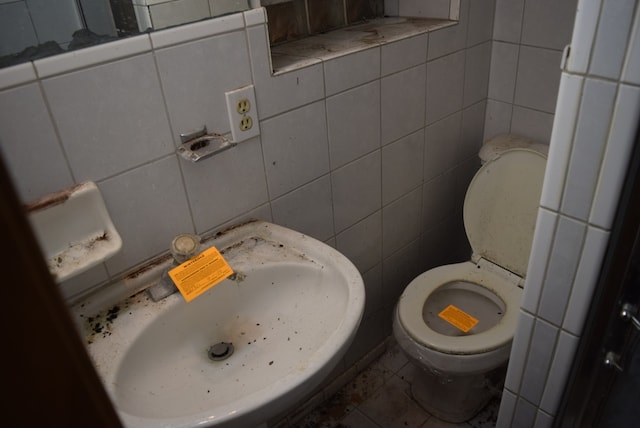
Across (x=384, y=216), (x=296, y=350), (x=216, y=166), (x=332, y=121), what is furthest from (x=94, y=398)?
(x=384, y=216)

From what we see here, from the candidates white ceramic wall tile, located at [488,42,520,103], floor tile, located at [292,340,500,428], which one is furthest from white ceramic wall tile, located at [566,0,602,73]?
floor tile, located at [292,340,500,428]

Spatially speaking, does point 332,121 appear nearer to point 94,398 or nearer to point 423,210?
point 423,210

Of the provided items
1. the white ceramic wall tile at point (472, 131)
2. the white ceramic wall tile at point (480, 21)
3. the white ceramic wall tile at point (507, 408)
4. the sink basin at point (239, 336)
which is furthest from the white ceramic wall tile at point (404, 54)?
the white ceramic wall tile at point (507, 408)

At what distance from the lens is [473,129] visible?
181cm

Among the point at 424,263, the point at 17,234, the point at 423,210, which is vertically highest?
the point at 17,234

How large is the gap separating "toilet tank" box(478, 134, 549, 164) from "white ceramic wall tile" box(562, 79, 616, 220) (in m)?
0.91

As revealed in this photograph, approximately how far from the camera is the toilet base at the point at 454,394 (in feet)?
5.27

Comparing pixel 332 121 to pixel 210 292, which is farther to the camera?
pixel 332 121

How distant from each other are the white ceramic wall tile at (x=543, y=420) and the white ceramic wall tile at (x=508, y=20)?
1218 millimetres

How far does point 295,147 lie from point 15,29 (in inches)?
25.2

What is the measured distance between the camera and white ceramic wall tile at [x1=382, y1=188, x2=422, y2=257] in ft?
5.41

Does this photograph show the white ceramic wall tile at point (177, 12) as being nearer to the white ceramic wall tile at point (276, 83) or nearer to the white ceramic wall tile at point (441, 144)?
the white ceramic wall tile at point (276, 83)

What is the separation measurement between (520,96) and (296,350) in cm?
124

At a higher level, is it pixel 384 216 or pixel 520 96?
pixel 520 96
